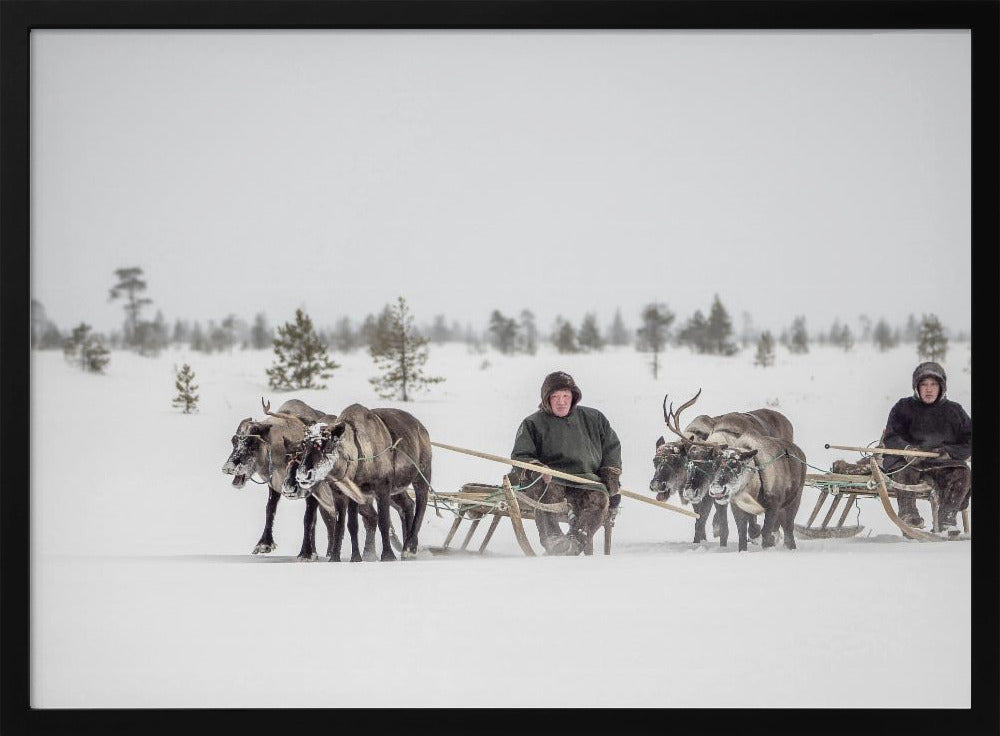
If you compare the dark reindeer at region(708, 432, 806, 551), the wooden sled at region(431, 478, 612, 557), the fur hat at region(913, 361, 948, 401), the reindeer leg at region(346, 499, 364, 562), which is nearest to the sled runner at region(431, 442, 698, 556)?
the wooden sled at region(431, 478, 612, 557)

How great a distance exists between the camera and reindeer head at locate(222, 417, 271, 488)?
838 cm

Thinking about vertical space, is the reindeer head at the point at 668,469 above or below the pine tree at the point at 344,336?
below

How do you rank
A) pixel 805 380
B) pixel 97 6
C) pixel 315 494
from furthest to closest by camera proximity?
pixel 805 380 < pixel 315 494 < pixel 97 6

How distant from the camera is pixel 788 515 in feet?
29.0

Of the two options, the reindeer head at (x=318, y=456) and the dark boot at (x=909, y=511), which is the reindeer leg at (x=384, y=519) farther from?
the dark boot at (x=909, y=511)

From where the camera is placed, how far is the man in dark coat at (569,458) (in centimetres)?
851

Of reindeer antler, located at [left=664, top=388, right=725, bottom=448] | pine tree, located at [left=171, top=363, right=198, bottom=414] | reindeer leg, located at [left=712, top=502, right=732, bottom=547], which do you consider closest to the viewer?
reindeer antler, located at [left=664, top=388, right=725, bottom=448]

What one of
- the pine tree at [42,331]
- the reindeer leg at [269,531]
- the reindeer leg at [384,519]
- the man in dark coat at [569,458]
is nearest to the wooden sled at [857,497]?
the man in dark coat at [569,458]

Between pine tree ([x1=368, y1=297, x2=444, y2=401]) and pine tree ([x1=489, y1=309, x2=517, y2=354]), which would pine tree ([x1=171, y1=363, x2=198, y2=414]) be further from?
Answer: pine tree ([x1=489, y1=309, x2=517, y2=354])

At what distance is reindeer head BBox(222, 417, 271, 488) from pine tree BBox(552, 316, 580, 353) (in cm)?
258

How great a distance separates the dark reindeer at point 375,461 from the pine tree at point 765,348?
2.88 meters
